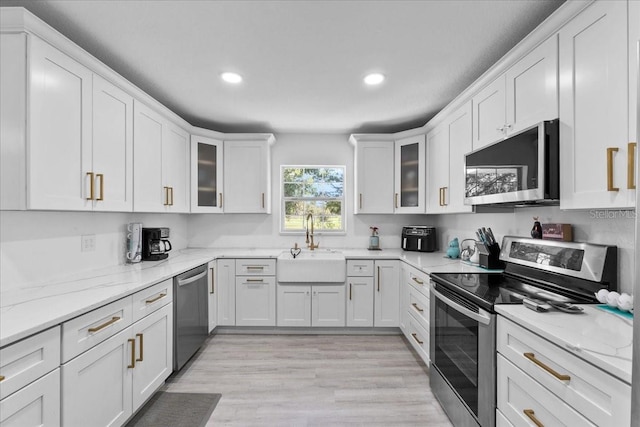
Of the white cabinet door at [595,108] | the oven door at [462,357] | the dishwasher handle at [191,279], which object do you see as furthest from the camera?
the dishwasher handle at [191,279]

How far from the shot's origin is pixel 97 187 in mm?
1899

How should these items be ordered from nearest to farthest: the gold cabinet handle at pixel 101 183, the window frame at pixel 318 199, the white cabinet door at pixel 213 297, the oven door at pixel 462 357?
the oven door at pixel 462 357 → the gold cabinet handle at pixel 101 183 → the white cabinet door at pixel 213 297 → the window frame at pixel 318 199

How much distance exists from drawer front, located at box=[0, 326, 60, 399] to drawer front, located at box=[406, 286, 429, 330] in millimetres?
2319

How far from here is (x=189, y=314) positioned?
2.60m

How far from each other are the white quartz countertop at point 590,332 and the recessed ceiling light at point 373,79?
1.86m

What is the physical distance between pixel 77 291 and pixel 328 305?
2.27m

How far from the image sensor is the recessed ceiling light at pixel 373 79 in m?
2.35

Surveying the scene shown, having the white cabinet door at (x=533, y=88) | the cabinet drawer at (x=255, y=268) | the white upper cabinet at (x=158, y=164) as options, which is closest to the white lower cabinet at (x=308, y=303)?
the cabinet drawer at (x=255, y=268)

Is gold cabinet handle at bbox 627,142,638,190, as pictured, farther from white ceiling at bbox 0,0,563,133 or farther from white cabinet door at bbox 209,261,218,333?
white cabinet door at bbox 209,261,218,333

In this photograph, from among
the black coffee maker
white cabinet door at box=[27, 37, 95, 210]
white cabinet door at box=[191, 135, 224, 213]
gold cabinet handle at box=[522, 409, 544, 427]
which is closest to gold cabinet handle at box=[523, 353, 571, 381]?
gold cabinet handle at box=[522, 409, 544, 427]

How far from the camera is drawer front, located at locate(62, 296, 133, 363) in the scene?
1328 millimetres

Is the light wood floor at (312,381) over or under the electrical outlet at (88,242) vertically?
under

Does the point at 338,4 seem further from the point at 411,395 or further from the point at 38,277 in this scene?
the point at 411,395

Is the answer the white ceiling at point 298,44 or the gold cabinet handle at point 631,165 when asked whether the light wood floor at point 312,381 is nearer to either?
the gold cabinet handle at point 631,165
